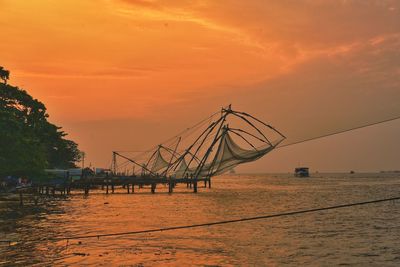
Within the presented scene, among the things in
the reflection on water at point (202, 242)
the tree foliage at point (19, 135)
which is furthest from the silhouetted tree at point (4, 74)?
the reflection on water at point (202, 242)

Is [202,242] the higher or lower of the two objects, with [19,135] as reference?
lower

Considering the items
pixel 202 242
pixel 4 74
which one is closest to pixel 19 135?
pixel 4 74

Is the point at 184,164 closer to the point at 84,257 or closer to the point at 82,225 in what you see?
the point at 82,225

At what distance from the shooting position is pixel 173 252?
2131 centimetres

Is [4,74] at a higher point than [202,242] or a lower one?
higher

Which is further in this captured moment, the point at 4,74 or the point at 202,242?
the point at 4,74

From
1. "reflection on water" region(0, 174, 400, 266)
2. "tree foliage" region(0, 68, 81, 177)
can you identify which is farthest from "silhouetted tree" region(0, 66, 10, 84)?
"reflection on water" region(0, 174, 400, 266)

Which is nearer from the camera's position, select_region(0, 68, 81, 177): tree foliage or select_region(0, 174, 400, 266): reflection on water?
select_region(0, 174, 400, 266): reflection on water

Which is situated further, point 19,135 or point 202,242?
point 19,135

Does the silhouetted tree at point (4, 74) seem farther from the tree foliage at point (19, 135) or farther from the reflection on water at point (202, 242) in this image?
the reflection on water at point (202, 242)

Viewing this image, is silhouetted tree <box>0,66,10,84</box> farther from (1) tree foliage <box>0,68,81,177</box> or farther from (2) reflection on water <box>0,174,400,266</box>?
(2) reflection on water <box>0,174,400,266</box>

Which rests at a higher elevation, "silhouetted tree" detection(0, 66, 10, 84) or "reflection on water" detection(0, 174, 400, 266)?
"silhouetted tree" detection(0, 66, 10, 84)

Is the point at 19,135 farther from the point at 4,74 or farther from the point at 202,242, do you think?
the point at 202,242

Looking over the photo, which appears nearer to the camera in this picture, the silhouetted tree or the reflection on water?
the reflection on water
